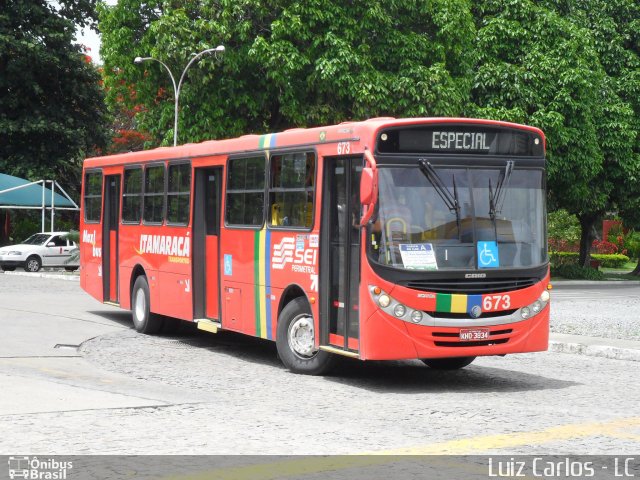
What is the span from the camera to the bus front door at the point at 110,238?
768 inches

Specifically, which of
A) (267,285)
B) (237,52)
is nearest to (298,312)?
(267,285)

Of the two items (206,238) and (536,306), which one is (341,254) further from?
(206,238)

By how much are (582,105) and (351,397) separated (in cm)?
3075

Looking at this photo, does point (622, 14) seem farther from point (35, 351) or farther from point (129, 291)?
point (35, 351)

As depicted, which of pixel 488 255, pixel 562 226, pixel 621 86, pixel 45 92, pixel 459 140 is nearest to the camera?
pixel 488 255

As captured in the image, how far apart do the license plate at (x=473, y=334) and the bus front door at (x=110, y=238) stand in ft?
29.8

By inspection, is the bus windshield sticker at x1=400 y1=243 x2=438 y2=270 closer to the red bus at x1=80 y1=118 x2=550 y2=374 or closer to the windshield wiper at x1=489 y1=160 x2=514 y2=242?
the red bus at x1=80 y1=118 x2=550 y2=374

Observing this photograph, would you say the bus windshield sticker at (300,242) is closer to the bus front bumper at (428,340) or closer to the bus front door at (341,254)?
the bus front door at (341,254)

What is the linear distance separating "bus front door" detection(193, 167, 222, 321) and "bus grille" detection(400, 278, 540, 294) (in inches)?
181

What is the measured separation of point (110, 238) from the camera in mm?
19859

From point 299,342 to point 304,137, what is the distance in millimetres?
2432

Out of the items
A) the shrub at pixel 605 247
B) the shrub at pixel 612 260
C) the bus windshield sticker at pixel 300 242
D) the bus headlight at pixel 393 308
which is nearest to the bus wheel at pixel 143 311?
the bus windshield sticker at pixel 300 242

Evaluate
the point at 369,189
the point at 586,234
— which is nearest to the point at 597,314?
the point at 369,189

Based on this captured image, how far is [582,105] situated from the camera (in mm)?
39812
